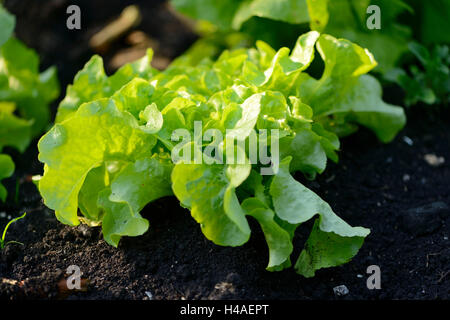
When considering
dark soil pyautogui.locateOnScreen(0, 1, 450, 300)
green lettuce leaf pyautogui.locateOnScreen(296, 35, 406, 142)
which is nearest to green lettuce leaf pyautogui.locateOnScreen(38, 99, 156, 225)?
dark soil pyautogui.locateOnScreen(0, 1, 450, 300)

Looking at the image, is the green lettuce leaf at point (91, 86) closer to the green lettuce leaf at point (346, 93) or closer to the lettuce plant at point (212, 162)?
the lettuce plant at point (212, 162)

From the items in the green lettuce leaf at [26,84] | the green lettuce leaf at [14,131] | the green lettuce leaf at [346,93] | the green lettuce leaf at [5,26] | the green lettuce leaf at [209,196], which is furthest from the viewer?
the green lettuce leaf at [26,84]

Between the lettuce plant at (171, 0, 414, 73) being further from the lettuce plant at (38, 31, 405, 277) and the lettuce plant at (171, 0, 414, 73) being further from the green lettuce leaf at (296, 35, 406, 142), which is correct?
the lettuce plant at (38, 31, 405, 277)

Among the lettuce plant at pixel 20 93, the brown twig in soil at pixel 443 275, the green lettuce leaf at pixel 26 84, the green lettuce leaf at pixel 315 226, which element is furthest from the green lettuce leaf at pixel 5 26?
the brown twig in soil at pixel 443 275

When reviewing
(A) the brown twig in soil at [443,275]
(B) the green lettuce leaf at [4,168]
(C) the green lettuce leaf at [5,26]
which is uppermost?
(C) the green lettuce leaf at [5,26]

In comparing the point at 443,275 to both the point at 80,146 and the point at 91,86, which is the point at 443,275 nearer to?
the point at 80,146
